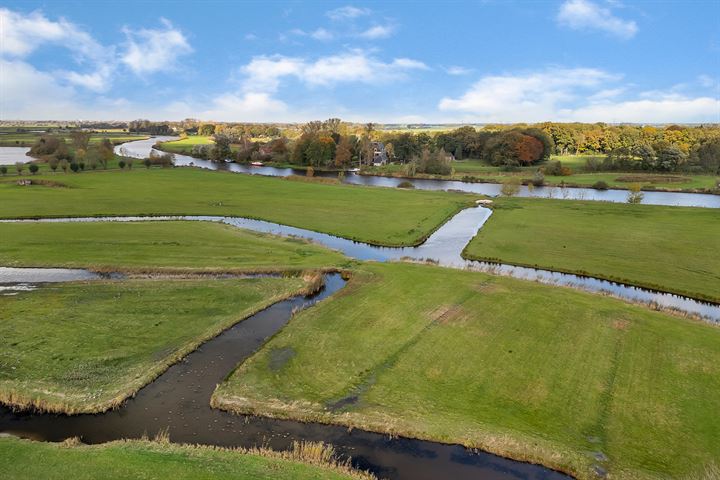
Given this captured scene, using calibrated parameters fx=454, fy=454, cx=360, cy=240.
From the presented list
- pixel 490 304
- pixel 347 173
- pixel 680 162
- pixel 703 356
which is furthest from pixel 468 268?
pixel 680 162

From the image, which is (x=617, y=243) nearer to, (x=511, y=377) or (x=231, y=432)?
(x=511, y=377)

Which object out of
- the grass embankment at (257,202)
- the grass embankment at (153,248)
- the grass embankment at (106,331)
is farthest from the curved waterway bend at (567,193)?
the grass embankment at (106,331)

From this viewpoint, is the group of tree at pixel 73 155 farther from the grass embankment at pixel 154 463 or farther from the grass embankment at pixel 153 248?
the grass embankment at pixel 154 463

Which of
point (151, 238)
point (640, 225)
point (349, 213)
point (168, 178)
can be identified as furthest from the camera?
point (168, 178)

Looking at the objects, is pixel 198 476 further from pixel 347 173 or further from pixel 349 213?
pixel 347 173

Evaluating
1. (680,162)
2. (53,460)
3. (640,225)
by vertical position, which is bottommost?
(53,460)

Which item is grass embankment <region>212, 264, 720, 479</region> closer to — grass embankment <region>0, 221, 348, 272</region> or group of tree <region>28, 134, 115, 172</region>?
grass embankment <region>0, 221, 348, 272</region>

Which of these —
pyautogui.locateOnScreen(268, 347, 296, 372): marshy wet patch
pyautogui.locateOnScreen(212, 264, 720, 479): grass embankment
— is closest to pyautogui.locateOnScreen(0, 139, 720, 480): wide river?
pyautogui.locateOnScreen(212, 264, 720, 479): grass embankment

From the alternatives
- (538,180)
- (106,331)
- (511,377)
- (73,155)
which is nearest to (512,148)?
(538,180)
